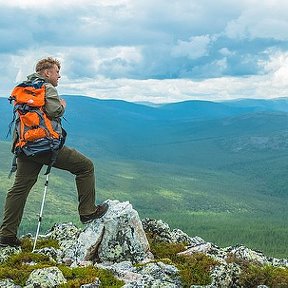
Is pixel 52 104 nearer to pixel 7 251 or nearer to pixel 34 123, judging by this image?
pixel 34 123

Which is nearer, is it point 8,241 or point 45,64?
point 45,64

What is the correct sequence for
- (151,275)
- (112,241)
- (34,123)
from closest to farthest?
(151,275)
(34,123)
(112,241)

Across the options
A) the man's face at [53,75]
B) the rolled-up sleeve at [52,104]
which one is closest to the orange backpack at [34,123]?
the rolled-up sleeve at [52,104]

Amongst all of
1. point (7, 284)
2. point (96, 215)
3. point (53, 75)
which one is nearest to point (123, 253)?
point (96, 215)

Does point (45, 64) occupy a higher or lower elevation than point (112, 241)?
higher

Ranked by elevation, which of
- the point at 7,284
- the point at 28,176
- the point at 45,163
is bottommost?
the point at 7,284

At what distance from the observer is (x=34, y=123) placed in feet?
41.4

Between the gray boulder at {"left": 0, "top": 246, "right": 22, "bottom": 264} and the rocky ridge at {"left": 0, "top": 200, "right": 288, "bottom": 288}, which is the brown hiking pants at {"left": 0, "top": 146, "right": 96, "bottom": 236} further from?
the rocky ridge at {"left": 0, "top": 200, "right": 288, "bottom": 288}

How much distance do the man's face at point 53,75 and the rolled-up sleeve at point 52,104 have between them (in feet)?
1.79

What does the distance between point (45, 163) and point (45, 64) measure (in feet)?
9.19

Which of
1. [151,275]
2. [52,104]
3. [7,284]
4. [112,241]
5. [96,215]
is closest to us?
[7,284]

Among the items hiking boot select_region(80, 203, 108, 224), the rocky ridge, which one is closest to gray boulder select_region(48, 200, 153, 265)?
the rocky ridge

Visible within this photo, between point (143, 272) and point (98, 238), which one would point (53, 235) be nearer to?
point (98, 238)

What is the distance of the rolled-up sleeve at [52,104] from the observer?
502 inches
